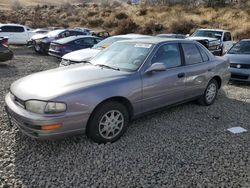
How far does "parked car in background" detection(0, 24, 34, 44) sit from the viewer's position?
680 inches

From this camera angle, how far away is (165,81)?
4.71 m

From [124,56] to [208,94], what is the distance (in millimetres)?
2329

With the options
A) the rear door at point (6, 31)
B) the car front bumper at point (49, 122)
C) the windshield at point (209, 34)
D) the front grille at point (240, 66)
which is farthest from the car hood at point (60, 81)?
the rear door at point (6, 31)

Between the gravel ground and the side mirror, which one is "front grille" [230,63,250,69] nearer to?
the gravel ground

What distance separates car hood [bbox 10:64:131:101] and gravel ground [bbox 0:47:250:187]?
82cm

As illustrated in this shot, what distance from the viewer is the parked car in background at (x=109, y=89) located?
3570 millimetres

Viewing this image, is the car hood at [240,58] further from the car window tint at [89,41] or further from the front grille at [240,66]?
the car window tint at [89,41]

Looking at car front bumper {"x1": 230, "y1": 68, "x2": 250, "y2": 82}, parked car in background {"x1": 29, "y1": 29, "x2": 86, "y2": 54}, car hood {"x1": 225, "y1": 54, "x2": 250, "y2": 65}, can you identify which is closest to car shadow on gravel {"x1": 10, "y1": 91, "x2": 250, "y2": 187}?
car front bumper {"x1": 230, "y1": 68, "x2": 250, "y2": 82}

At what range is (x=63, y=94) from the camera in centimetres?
360

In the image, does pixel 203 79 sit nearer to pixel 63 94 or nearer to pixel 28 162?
pixel 63 94

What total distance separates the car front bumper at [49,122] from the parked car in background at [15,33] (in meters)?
15.3

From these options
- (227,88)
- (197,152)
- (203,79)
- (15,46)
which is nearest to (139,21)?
(15,46)

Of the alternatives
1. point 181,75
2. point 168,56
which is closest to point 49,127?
point 168,56

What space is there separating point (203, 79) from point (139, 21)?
2759 centimetres
